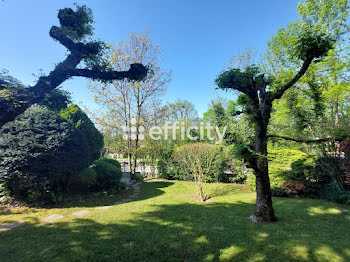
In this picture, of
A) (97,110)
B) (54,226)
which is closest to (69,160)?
(54,226)

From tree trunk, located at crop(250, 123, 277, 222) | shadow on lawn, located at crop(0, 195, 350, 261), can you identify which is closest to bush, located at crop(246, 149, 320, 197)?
shadow on lawn, located at crop(0, 195, 350, 261)

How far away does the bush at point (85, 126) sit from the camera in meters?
7.25

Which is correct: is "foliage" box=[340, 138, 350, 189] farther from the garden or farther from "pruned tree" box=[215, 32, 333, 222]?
"pruned tree" box=[215, 32, 333, 222]

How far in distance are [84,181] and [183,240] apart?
534 cm

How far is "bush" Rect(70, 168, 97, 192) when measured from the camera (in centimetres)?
624

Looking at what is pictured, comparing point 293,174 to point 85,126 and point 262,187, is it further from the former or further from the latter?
point 85,126

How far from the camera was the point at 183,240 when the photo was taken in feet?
9.07

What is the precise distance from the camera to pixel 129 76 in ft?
12.0

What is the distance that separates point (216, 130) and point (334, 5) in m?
8.80

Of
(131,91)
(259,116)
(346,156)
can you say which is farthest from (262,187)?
(131,91)

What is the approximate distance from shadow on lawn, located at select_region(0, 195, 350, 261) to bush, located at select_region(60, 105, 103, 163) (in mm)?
4619

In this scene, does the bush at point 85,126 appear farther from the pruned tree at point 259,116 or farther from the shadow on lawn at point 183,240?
the pruned tree at point 259,116

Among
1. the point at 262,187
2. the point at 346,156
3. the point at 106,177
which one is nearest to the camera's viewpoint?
the point at 262,187

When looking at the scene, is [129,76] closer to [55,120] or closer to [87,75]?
[87,75]
